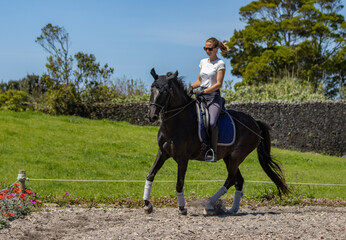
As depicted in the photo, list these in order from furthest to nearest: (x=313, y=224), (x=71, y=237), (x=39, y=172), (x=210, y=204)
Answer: (x=39, y=172) → (x=210, y=204) → (x=313, y=224) → (x=71, y=237)

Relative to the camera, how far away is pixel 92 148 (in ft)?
54.7

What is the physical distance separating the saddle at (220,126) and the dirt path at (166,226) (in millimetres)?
1242

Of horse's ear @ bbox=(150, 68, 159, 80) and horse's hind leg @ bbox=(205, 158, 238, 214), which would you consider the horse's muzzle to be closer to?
horse's ear @ bbox=(150, 68, 159, 80)

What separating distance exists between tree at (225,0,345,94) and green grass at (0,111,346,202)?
21.5 m

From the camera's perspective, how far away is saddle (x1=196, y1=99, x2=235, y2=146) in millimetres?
7438

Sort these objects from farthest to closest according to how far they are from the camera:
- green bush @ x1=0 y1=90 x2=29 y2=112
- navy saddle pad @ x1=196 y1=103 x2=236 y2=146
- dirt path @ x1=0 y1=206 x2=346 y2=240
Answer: green bush @ x1=0 y1=90 x2=29 y2=112 < navy saddle pad @ x1=196 y1=103 x2=236 y2=146 < dirt path @ x1=0 y1=206 x2=346 y2=240

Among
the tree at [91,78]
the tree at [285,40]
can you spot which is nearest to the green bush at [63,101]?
the tree at [91,78]

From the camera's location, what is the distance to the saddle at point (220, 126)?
744cm

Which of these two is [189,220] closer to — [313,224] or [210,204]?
[210,204]

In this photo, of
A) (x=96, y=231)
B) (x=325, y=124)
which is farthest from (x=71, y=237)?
(x=325, y=124)

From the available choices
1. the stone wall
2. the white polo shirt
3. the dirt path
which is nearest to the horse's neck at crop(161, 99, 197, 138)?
the white polo shirt

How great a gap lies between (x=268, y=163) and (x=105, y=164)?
709cm

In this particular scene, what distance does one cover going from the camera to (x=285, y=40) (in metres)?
42.7

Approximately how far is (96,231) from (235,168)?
2.75 metres
